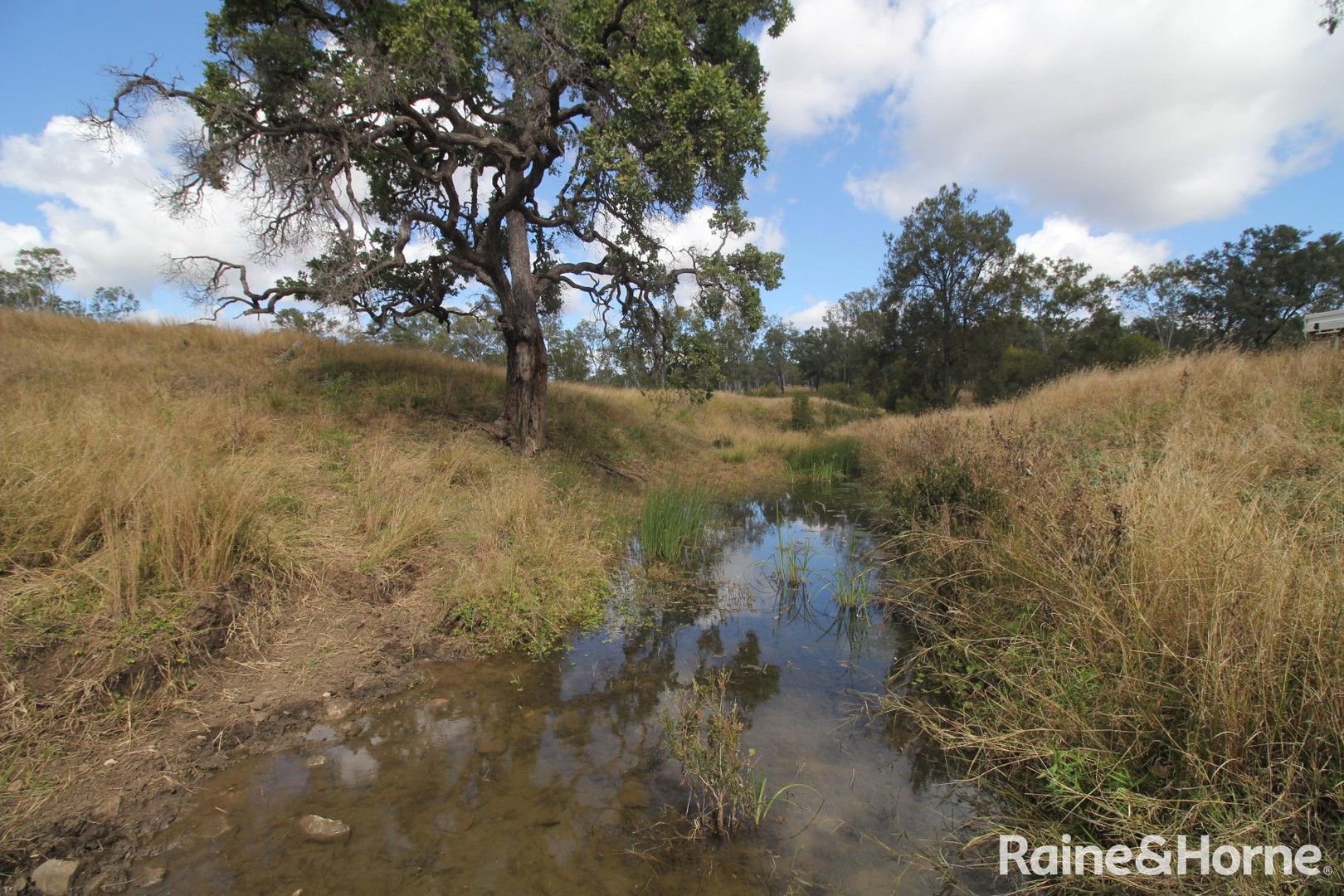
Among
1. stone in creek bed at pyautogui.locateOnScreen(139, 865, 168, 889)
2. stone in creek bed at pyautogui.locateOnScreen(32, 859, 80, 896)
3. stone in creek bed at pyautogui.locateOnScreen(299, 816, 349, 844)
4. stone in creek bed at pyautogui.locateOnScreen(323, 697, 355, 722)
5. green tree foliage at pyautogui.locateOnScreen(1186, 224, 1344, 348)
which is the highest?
green tree foliage at pyautogui.locateOnScreen(1186, 224, 1344, 348)

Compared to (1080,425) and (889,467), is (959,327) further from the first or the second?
(1080,425)

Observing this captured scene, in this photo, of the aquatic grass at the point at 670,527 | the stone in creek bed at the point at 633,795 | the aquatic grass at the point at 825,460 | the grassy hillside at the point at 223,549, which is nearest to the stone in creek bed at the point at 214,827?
the grassy hillside at the point at 223,549

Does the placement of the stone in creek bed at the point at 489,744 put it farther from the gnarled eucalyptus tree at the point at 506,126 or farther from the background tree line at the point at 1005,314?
the background tree line at the point at 1005,314

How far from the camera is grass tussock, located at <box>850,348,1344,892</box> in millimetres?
2158

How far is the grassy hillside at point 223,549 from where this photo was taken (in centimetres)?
331

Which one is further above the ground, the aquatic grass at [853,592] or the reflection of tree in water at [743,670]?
the aquatic grass at [853,592]

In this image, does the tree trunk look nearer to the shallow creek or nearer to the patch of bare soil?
the patch of bare soil

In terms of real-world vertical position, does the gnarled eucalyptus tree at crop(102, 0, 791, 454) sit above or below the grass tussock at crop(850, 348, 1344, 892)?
above

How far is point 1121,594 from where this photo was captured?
2.97 m

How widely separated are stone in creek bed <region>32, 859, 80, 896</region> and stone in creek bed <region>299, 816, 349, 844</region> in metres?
0.80

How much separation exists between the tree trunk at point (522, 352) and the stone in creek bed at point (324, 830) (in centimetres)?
777

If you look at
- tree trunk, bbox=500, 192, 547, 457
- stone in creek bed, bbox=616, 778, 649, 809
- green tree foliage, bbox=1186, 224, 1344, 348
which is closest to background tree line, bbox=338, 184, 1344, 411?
green tree foliage, bbox=1186, 224, 1344, 348

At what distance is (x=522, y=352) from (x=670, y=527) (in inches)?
201

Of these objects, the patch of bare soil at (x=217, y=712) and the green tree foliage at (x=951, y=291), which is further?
the green tree foliage at (x=951, y=291)
